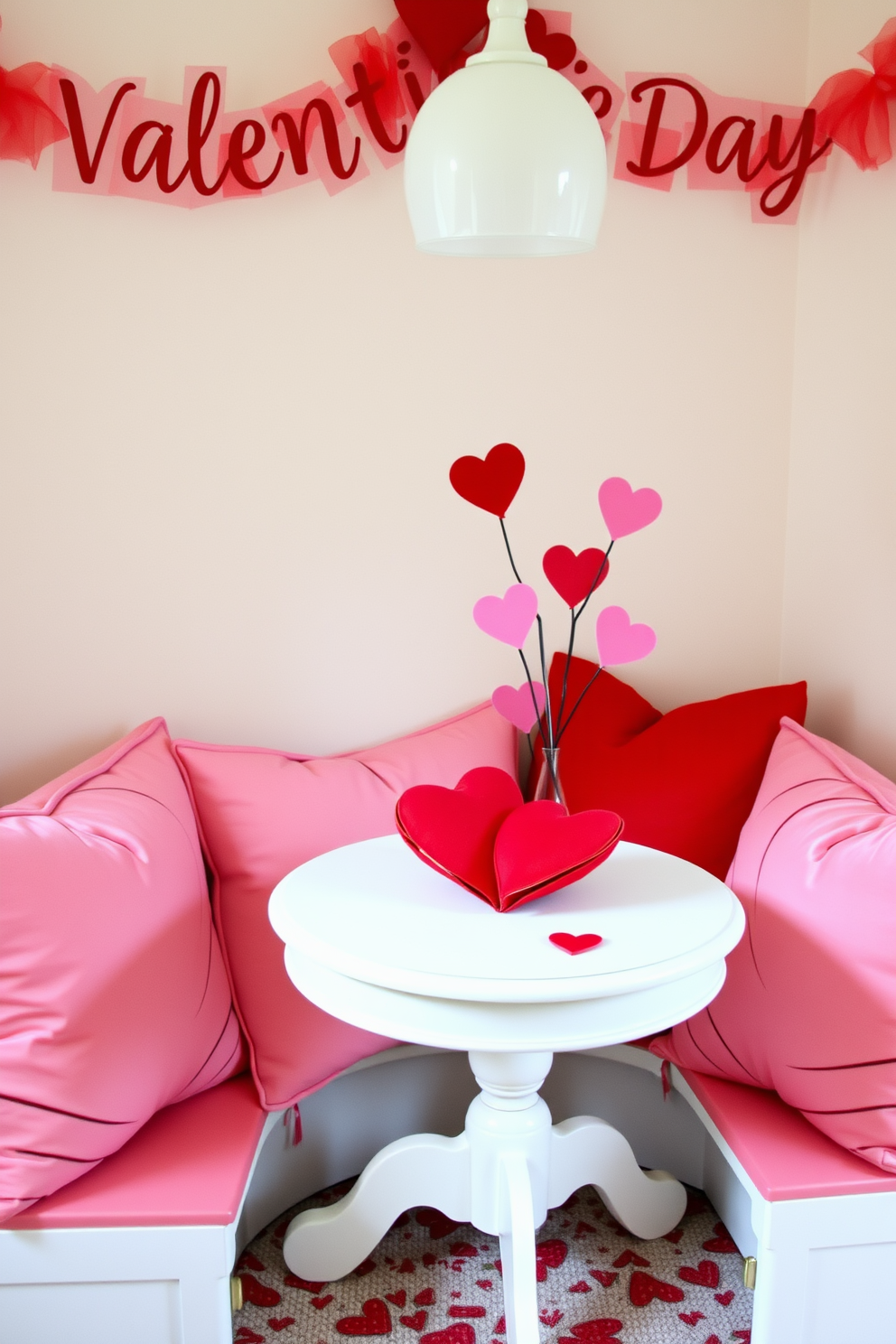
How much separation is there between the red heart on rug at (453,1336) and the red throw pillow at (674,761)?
0.79 meters

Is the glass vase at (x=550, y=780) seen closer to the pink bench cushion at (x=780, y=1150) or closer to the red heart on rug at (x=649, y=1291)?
the pink bench cushion at (x=780, y=1150)

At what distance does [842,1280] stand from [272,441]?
1.59m

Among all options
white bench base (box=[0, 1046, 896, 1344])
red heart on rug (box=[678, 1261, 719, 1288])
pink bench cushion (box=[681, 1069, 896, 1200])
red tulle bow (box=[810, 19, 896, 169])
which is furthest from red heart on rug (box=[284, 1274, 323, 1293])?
red tulle bow (box=[810, 19, 896, 169])

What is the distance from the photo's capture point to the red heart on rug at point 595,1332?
1.53m

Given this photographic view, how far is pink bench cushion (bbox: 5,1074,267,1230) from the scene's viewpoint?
1285mm

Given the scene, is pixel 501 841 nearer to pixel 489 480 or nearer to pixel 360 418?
pixel 489 480

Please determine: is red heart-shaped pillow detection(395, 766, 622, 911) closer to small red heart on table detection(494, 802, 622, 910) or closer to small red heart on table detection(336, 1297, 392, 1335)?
small red heart on table detection(494, 802, 622, 910)

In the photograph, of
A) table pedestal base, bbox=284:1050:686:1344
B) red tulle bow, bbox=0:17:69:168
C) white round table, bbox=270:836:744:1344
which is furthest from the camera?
red tulle bow, bbox=0:17:69:168

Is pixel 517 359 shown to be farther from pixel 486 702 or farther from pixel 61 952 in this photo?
pixel 61 952

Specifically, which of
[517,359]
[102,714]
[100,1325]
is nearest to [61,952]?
[100,1325]

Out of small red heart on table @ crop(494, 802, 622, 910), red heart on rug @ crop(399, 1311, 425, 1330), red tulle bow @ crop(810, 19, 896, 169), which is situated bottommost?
red heart on rug @ crop(399, 1311, 425, 1330)

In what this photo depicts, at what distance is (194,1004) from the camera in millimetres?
1508

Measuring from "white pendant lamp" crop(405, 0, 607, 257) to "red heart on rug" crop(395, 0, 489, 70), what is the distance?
546 millimetres

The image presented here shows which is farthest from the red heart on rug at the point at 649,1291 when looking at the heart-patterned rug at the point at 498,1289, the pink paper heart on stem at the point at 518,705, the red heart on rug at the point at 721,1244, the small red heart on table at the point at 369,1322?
the pink paper heart on stem at the point at 518,705
